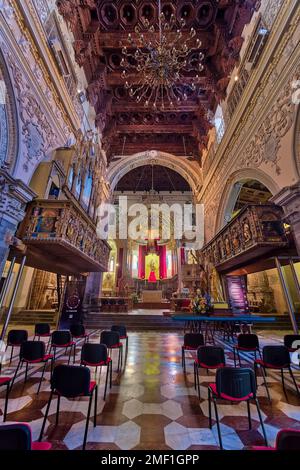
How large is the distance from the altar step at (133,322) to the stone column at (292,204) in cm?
622

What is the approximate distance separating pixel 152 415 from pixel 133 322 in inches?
267

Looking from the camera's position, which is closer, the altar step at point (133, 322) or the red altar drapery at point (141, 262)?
the altar step at point (133, 322)

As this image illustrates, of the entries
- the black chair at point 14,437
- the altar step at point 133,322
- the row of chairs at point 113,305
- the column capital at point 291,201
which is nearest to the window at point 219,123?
the column capital at point 291,201

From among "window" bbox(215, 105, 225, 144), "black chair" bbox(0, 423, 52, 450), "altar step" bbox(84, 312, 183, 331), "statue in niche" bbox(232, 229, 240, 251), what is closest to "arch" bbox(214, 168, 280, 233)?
"statue in niche" bbox(232, 229, 240, 251)

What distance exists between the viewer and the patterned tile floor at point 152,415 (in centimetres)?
194

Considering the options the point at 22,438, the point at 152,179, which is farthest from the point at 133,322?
the point at 152,179

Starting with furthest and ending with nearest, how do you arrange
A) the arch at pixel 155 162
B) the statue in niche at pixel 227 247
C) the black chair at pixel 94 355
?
the arch at pixel 155 162, the statue in niche at pixel 227 247, the black chair at pixel 94 355

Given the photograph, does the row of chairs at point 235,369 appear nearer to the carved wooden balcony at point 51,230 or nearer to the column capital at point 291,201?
the column capital at point 291,201

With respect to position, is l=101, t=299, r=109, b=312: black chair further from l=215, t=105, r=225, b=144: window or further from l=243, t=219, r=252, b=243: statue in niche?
l=215, t=105, r=225, b=144: window

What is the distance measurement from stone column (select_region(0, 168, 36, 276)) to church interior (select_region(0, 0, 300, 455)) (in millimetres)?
24

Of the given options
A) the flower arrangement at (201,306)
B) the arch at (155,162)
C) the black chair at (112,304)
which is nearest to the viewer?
the flower arrangement at (201,306)

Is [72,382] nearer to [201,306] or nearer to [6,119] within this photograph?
[201,306]

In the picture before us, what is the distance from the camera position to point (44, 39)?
5.25 m
